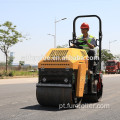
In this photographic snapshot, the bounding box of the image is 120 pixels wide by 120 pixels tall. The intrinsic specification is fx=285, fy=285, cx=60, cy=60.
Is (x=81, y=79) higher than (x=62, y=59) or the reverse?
the reverse

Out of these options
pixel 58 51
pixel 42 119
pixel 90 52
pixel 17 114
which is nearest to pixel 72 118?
pixel 42 119

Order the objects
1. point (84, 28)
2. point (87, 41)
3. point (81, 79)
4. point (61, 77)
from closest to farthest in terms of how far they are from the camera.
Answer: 1. point (61, 77)
2. point (81, 79)
3. point (87, 41)
4. point (84, 28)

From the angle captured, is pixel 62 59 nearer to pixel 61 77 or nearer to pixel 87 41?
pixel 61 77

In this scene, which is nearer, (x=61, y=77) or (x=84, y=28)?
(x=61, y=77)

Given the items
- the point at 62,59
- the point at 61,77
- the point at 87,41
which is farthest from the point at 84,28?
the point at 61,77

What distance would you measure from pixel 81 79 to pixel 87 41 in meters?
1.50

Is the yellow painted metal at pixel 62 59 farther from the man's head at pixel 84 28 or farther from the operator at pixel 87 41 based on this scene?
the man's head at pixel 84 28

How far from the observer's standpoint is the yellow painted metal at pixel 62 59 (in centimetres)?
738

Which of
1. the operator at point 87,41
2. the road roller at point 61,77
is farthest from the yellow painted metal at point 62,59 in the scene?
the operator at point 87,41

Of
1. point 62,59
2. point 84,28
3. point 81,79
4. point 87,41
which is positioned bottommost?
point 81,79

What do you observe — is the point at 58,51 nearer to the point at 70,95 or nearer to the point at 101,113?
the point at 70,95

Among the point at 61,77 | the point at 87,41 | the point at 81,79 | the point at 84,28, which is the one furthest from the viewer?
the point at 84,28

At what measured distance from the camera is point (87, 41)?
28.2 ft

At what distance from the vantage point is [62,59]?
24.5 ft
